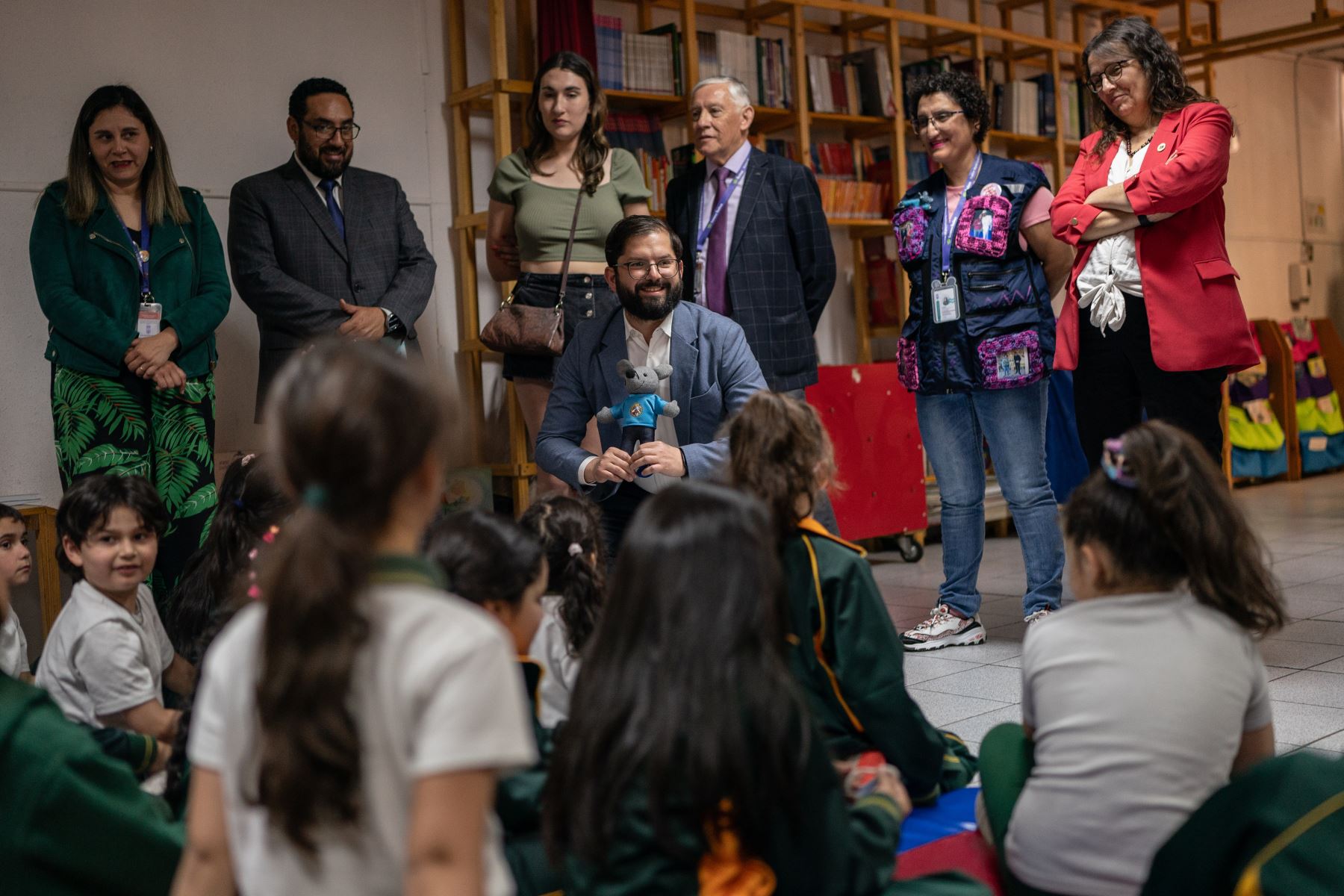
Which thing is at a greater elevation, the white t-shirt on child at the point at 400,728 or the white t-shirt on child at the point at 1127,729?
the white t-shirt on child at the point at 400,728

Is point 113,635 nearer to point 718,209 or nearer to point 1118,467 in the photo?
point 1118,467

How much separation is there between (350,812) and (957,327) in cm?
293

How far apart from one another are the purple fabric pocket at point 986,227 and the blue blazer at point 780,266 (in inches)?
16.8

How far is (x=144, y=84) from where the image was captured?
4.52 meters

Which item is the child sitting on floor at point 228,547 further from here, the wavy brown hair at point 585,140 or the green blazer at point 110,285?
the wavy brown hair at point 585,140

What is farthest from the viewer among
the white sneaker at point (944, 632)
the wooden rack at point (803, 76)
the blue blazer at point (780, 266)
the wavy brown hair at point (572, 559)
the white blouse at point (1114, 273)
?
the wooden rack at point (803, 76)

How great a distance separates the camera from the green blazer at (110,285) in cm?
362

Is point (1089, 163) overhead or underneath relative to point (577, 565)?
overhead

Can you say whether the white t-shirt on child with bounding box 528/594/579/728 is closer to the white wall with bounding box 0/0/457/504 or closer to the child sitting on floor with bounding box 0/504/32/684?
the child sitting on floor with bounding box 0/504/32/684

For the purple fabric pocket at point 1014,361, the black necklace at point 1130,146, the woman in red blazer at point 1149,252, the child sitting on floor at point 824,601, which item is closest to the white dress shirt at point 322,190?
the purple fabric pocket at point 1014,361

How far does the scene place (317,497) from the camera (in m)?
1.06

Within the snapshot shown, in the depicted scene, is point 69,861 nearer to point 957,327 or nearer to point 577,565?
point 577,565

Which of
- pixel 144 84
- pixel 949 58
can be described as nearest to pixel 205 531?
pixel 144 84

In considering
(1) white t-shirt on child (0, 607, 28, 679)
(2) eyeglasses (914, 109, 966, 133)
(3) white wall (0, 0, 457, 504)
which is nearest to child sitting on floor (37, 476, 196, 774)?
(1) white t-shirt on child (0, 607, 28, 679)
